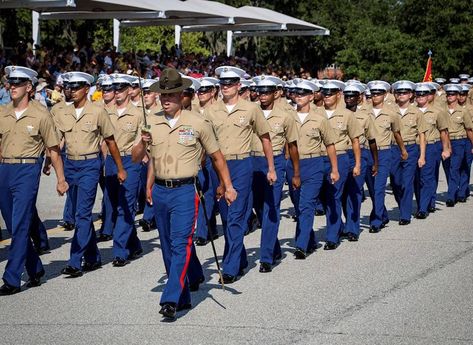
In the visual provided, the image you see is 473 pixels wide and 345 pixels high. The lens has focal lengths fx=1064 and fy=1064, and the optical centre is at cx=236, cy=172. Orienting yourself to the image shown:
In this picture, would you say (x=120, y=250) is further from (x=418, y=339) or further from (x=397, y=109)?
(x=397, y=109)

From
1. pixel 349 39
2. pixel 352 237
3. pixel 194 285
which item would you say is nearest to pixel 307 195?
pixel 352 237

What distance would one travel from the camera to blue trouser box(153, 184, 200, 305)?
28.9 feet

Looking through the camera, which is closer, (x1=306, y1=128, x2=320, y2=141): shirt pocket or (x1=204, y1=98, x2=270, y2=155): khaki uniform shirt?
(x1=204, y1=98, x2=270, y2=155): khaki uniform shirt

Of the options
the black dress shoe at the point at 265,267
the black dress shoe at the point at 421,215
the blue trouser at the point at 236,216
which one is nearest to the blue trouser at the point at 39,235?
the blue trouser at the point at 236,216

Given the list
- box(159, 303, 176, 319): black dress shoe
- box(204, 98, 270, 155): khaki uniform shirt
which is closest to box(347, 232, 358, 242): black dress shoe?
box(204, 98, 270, 155): khaki uniform shirt

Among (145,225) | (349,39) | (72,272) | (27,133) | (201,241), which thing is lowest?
(145,225)

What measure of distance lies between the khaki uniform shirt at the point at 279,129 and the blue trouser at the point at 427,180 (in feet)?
14.2

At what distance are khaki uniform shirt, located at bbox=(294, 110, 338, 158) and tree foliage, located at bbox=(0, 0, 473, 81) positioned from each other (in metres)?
27.3

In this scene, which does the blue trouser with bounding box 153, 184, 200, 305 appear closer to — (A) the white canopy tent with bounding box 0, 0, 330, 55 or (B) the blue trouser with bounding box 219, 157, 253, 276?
(B) the blue trouser with bounding box 219, 157, 253, 276

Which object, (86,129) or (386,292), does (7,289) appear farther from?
(386,292)

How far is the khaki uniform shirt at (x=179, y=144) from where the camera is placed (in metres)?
9.06

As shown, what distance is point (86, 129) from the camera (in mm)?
11477

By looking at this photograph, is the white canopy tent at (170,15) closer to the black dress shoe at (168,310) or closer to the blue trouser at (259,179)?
the blue trouser at (259,179)

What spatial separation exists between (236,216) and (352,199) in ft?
10.9
